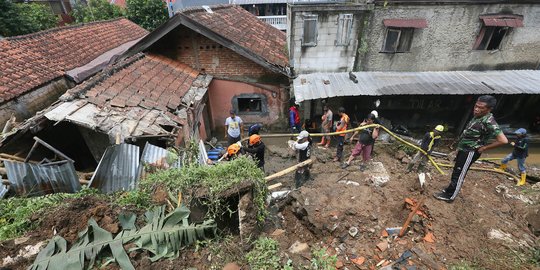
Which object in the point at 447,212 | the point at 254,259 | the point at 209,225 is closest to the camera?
the point at 254,259

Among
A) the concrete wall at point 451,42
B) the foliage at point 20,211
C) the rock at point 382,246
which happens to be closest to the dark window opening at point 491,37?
the concrete wall at point 451,42

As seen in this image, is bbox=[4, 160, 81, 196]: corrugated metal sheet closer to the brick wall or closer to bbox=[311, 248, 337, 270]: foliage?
bbox=[311, 248, 337, 270]: foliage

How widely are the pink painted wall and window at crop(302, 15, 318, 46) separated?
219cm

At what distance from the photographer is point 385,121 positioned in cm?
1102

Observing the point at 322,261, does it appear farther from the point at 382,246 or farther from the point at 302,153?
the point at 302,153

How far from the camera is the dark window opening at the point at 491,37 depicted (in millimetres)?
9626

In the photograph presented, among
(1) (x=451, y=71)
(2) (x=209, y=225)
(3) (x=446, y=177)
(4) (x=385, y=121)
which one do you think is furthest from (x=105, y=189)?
(1) (x=451, y=71)

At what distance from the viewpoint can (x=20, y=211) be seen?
4211mm

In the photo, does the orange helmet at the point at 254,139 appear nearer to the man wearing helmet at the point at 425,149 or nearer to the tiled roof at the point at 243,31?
the man wearing helmet at the point at 425,149

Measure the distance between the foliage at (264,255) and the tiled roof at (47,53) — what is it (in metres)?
8.54

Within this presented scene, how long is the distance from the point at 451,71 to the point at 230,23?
9889 mm

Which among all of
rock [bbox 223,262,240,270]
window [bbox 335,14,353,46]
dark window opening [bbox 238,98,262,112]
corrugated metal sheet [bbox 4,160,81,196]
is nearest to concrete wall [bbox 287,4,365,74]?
window [bbox 335,14,353,46]

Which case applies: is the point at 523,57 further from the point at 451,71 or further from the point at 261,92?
the point at 261,92

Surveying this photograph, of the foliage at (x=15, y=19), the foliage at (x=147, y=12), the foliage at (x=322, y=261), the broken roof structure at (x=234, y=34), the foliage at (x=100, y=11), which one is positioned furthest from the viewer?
the foliage at (x=100, y=11)
